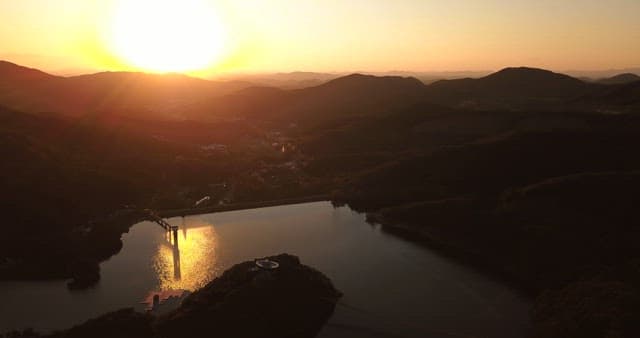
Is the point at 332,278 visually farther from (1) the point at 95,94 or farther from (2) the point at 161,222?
(1) the point at 95,94

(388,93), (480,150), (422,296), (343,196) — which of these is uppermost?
(388,93)

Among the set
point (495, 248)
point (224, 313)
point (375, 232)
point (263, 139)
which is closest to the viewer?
point (224, 313)

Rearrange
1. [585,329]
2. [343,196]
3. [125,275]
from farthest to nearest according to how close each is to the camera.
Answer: [343,196]
[125,275]
[585,329]

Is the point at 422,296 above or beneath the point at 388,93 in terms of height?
beneath

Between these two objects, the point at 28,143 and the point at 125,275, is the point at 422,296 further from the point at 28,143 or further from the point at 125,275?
the point at 28,143

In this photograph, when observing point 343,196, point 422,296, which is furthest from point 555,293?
point 343,196

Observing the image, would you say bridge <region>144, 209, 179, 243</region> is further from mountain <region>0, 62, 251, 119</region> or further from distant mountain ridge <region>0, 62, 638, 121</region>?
distant mountain ridge <region>0, 62, 638, 121</region>

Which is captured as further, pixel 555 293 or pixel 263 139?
pixel 263 139
